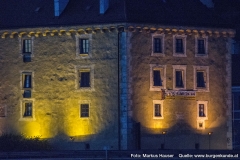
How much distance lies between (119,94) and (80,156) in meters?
16.1

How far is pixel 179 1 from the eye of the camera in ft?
344

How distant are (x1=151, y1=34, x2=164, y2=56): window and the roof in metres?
1.10

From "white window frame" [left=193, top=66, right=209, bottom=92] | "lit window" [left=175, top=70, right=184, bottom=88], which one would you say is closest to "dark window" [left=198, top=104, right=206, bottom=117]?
"white window frame" [left=193, top=66, right=209, bottom=92]

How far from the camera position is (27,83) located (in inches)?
4033

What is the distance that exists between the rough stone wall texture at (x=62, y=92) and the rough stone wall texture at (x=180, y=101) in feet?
6.22

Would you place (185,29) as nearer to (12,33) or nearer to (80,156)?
(12,33)

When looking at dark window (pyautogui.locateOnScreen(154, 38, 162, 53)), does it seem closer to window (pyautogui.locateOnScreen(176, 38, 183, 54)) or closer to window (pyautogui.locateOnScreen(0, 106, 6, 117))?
window (pyautogui.locateOnScreen(176, 38, 183, 54))

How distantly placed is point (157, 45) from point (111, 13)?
4.39m

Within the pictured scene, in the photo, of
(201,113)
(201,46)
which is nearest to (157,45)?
(201,46)

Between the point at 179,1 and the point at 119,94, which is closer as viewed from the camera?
the point at 119,94

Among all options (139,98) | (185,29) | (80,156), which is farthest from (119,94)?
(80,156)

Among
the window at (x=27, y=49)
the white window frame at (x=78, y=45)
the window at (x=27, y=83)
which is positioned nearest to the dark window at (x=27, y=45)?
the window at (x=27, y=49)

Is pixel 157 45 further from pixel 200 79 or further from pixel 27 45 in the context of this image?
pixel 27 45

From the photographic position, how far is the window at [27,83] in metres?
102
